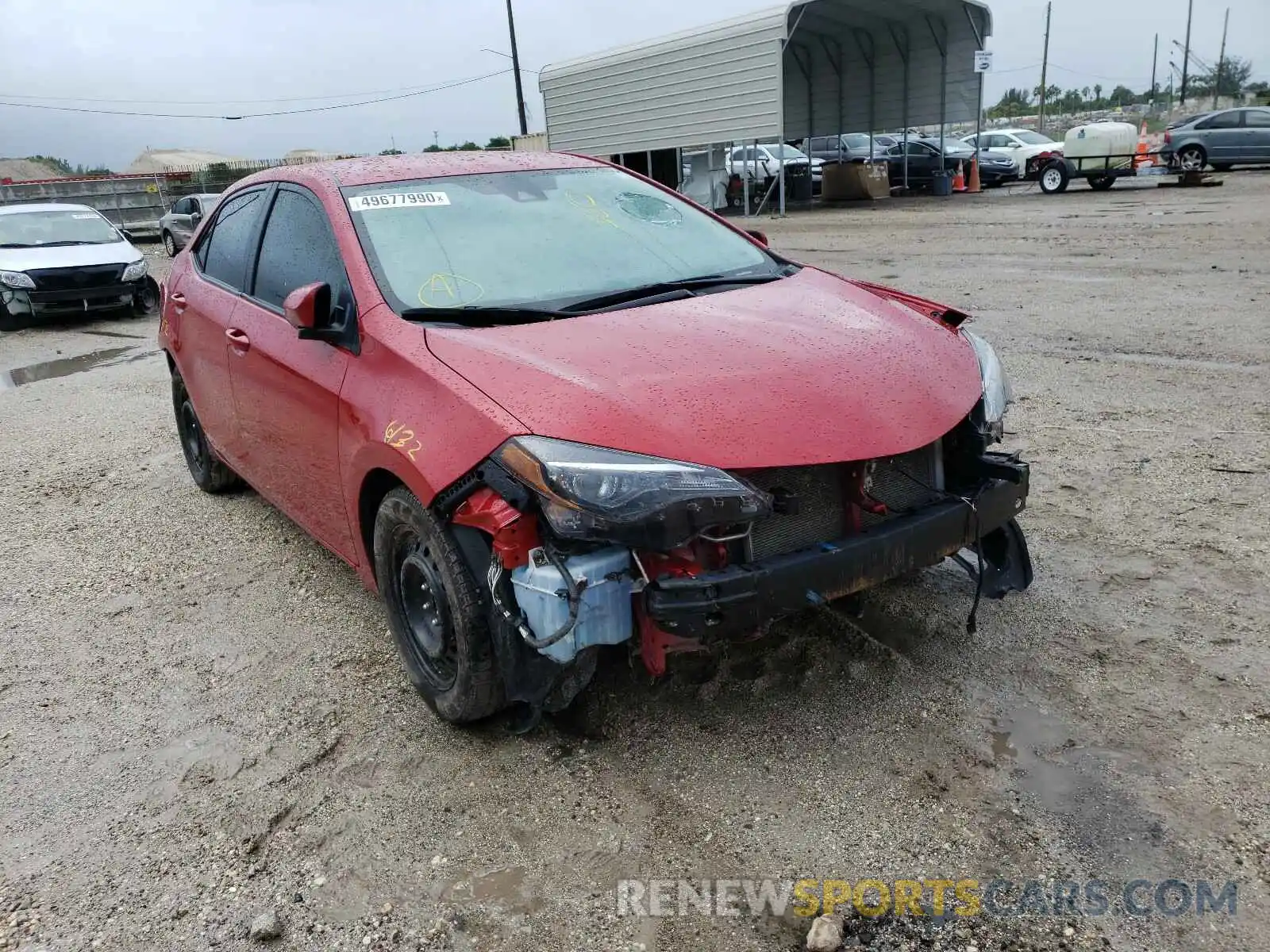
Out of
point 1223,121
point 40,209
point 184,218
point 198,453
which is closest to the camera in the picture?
point 198,453

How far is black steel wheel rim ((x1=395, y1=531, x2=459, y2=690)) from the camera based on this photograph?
292cm

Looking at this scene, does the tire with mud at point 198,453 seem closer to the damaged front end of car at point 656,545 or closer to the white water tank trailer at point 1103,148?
the damaged front end of car at point 656,545

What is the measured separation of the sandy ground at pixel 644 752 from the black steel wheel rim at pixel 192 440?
502 millimetres

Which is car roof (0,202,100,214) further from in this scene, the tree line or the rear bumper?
the tree line

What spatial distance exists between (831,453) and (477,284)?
1424mm

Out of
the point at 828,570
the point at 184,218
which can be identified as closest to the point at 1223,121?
the point at 184,218

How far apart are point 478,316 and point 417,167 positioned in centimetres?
118

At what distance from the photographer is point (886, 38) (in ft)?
83.9

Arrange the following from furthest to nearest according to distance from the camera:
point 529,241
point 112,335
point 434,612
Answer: point 112,335 < point 529,241 < point 434,612

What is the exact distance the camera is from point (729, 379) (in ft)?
9.08

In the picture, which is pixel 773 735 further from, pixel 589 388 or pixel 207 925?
pixel 207 925

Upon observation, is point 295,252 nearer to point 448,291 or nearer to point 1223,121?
point 448,291

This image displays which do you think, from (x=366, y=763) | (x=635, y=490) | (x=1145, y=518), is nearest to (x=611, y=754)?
(x=366, y=763)

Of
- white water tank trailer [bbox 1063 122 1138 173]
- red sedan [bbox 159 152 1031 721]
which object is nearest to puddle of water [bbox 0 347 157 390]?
red sedan [bbox 159 152 1031 721]
